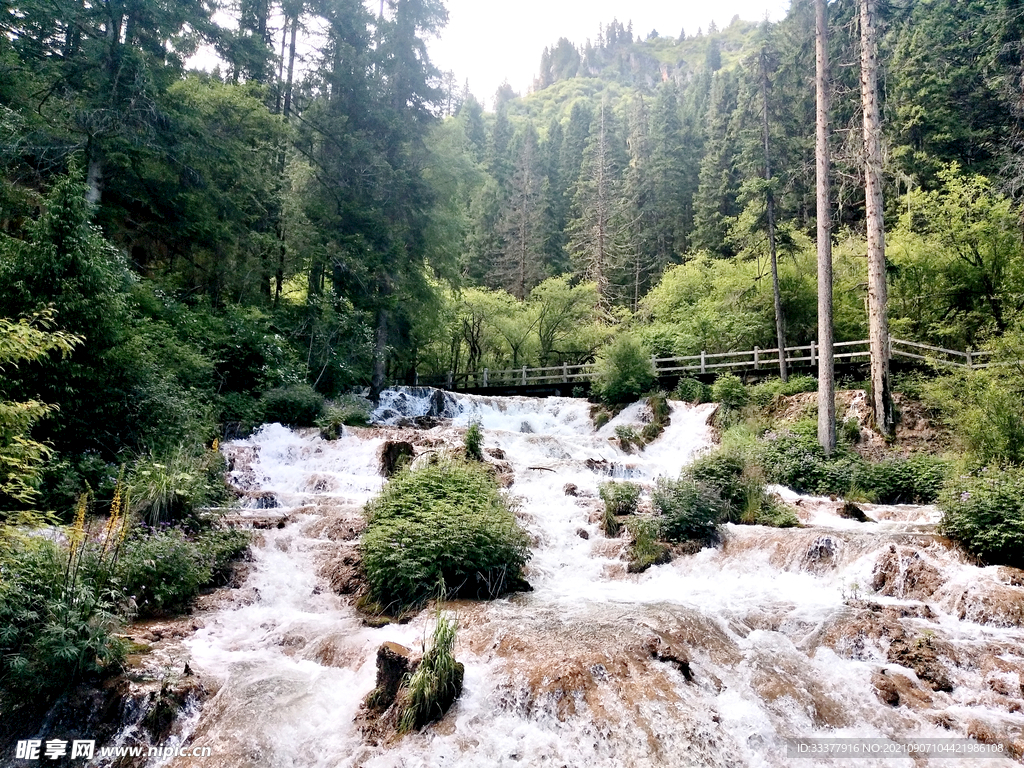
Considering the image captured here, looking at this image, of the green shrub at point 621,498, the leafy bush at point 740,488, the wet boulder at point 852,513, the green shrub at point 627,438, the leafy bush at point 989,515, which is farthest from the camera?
the green shrub at point 627,438

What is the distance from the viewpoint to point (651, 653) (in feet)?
18.3

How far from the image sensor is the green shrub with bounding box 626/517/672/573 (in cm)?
870

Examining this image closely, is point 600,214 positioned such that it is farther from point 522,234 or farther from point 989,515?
point 989,515

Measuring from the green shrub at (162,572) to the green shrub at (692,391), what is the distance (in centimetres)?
1724

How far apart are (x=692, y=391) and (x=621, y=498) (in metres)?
12.1

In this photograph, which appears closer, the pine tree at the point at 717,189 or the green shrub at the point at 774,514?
the green shrub at the point at 774,514

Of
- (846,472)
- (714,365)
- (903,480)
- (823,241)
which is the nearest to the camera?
(903,480)

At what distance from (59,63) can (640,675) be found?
18800 millimetres

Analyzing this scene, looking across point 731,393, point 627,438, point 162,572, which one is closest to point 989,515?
point 627,438

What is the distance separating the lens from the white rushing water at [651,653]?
14.8ft

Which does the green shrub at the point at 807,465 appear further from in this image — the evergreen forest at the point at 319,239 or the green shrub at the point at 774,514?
the green shrub at the point at 774,514

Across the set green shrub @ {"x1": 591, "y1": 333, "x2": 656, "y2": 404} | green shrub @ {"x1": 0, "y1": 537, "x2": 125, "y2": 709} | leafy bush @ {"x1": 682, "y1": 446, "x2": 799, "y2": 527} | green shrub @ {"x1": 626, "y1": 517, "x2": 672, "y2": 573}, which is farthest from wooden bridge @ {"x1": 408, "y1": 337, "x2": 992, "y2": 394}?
green shrub @ {"x1": 0, "y1": 537, "x2": 125, "y2": 709}

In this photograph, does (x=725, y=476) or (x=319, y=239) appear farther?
(x=319, y=239)

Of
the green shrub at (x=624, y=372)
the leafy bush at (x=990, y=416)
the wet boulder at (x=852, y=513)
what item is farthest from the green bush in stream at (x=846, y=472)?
the green shrub at (x=624, y=372)
